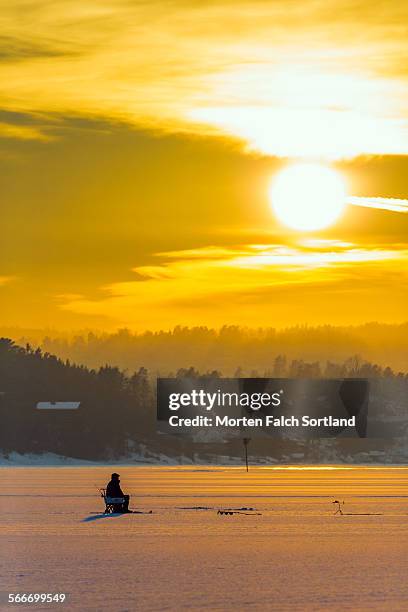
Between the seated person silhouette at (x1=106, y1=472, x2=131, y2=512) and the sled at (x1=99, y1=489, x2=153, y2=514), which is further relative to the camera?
the sled at (x1=99, y1=489, x2=153, y2=514)

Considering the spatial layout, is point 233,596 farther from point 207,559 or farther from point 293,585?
point 207,559

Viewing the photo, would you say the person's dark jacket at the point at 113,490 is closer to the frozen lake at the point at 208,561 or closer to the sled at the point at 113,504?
the sled at the point at 113,504

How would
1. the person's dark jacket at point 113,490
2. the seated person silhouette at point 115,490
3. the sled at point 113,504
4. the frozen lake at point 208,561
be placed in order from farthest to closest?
the sled at point 113,504 < the person's dark jacket at point 113,490 < the seated person silhouette at point 115,490 < the frozen lake at point 208,561

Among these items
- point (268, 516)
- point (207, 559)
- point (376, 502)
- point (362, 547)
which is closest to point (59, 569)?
point (207, 559)

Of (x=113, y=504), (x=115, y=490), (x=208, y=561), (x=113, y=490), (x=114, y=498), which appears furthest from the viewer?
(x=113, y=504)

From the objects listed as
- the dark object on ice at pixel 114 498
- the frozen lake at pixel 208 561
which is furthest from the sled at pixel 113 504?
the frozen lake at pixel 208 561

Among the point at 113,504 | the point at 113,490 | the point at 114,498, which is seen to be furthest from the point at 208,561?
the point at 113,504

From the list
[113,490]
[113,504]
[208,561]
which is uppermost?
[113,490]

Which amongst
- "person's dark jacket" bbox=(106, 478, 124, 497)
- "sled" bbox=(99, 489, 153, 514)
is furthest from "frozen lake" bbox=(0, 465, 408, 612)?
"person's dark jacket" bbox=(106, 478, 124, 497)

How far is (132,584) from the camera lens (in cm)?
4719

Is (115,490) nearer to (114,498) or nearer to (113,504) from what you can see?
(114,498)

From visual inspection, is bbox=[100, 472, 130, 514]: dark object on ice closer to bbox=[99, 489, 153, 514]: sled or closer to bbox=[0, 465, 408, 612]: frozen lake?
bbox=[99, 489, 153, 514]: sled

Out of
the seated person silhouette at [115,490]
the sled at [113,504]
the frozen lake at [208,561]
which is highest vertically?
the seated person silhouette at [115,490]

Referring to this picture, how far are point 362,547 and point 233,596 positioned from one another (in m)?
21.1
